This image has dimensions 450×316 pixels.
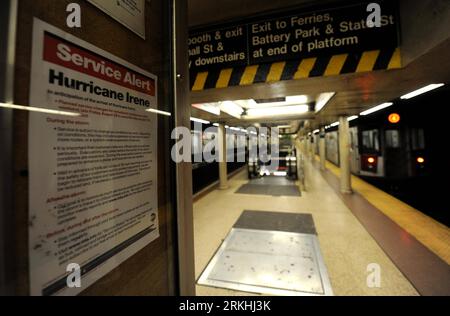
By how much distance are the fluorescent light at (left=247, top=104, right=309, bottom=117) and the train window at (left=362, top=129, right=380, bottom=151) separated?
2720 millimetres

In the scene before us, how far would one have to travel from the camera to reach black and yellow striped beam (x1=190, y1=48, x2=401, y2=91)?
5.24 feet

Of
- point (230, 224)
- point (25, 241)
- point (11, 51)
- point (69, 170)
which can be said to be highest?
point (11, 51)

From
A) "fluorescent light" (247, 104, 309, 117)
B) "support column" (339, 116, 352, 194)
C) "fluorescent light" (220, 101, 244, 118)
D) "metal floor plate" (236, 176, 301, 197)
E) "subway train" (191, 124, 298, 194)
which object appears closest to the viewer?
"fluorescent light" (220, 101, 244, 118)

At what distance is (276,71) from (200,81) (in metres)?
0.72

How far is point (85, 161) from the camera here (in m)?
0.65

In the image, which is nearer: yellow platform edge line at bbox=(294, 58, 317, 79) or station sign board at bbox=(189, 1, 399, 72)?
station sign board at bbox=(189, 1, 399, 72)

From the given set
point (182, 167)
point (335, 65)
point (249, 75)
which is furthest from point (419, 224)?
point (182, 167)

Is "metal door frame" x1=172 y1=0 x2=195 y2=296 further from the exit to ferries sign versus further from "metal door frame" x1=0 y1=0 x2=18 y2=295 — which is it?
the exit to ferries sign

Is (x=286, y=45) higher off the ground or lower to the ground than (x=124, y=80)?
higher

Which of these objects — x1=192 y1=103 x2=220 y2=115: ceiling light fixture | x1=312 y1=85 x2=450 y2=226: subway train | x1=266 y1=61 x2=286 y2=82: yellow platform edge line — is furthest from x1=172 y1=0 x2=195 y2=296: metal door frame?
x1=312 y1=85 x2=450 y2=226: subway train

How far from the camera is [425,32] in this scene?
1382 mm

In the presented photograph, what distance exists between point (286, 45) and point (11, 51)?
1.77 m

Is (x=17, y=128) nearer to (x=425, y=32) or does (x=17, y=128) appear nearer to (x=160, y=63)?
(x=160, y=63)
